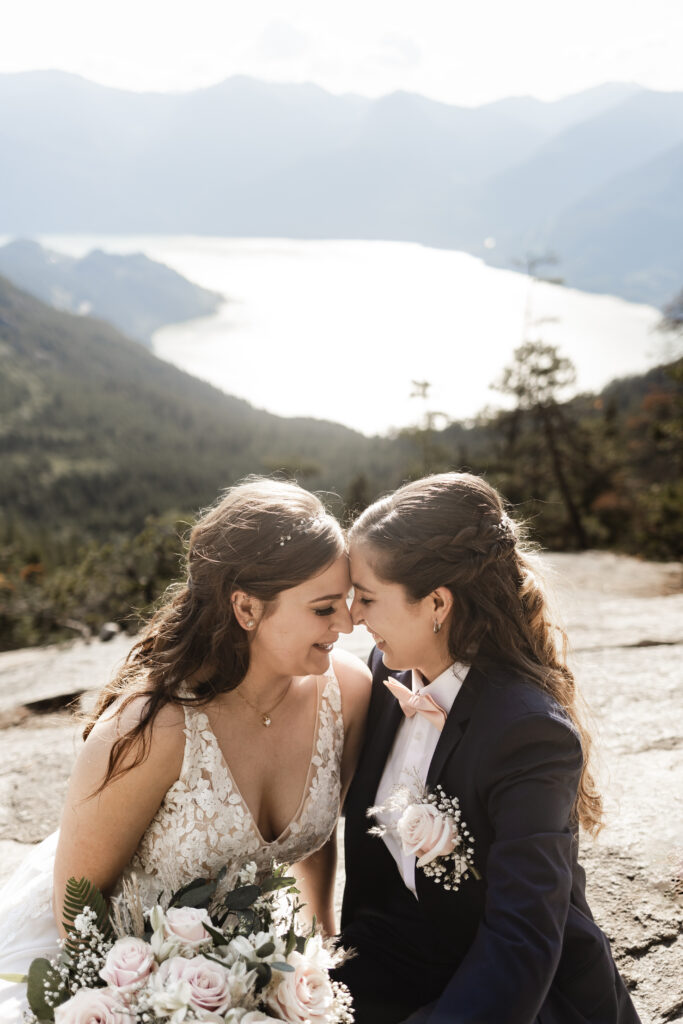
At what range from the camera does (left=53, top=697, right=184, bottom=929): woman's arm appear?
2.29 metres

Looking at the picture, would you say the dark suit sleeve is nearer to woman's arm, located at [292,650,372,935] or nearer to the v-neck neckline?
the v-neck neckline

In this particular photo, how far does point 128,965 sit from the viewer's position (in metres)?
1.74

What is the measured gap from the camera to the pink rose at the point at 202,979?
1667 millimetres

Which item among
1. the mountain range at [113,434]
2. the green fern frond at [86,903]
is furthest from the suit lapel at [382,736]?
the mountain range at [113,434]

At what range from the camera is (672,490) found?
12.0m

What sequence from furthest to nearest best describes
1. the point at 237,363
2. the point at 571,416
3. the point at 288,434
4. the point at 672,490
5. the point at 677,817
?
the point at 237,363 → the point at 288,434 → the point at 571,416 → the point at 672,490 → the point at 677,817

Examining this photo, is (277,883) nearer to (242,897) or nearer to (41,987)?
(242,897)

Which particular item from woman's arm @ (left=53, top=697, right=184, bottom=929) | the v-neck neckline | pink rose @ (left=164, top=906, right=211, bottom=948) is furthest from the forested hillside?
pink rose @ (left=164, top=906, right=211, bottom=948)

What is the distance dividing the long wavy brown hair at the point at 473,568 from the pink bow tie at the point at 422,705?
16 centimetres

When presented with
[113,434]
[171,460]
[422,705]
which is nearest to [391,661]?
[422,705]

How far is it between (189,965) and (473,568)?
126cm

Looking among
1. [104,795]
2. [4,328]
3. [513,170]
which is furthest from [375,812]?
[513,170]

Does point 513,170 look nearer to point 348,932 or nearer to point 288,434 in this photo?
point 288,434

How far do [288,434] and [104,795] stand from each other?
88.3 meters
